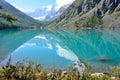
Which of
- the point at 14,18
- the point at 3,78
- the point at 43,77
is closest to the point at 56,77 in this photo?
the point at 43,77

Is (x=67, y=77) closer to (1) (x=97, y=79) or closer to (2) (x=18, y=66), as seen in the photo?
(1) (x=97, y=79)

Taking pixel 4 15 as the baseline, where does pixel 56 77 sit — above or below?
below

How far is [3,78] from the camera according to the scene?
15.7m

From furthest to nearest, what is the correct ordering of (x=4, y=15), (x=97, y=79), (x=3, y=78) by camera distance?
(x=97, y=79) < (x=3, y=78) < (x=4, y=15)

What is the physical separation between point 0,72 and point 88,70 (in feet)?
18.4

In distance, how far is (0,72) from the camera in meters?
16.4

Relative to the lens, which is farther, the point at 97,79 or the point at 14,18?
the point at 97,79

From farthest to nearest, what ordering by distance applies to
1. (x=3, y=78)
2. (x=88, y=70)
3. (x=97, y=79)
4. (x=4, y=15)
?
(x=88, y=70), (x=97, y=79), (x=3, y=78), (x=4, y=15)

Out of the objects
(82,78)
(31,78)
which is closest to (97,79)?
(82,78)

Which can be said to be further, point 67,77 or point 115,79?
point 115,79

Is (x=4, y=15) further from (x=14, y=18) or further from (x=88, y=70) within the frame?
(x=88, y=70)

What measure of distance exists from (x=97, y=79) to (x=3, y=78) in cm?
548

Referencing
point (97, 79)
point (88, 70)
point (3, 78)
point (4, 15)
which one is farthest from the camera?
point (88, 70)

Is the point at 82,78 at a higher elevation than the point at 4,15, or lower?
lower
